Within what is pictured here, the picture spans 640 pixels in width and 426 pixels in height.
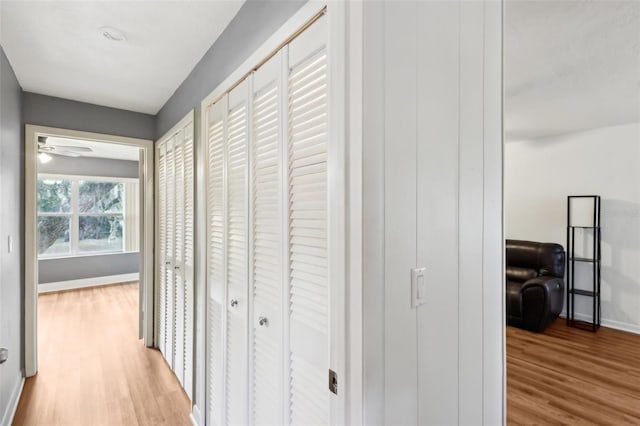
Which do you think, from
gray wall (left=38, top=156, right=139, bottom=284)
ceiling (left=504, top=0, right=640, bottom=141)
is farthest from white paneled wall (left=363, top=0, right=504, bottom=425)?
gray wall (left=38, top=156, right=139, bottom=284)

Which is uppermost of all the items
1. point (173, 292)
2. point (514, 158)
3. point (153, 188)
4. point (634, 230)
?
point (514, 158)

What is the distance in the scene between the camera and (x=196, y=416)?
205cm

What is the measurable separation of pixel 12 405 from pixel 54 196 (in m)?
4.73

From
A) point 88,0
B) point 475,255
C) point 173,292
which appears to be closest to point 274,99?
point 475,255

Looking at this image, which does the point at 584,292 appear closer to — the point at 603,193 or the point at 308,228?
the point at 603,193

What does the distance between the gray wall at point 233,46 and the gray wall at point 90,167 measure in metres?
4.51

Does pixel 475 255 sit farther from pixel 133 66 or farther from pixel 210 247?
pixel 133 66

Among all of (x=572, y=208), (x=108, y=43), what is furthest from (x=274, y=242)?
(x=572, y=208)

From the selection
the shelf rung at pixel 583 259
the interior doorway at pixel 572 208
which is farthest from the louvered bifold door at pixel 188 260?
the shelf rung at pixel 583 259

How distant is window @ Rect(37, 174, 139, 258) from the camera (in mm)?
5602

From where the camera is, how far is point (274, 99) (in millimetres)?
1262

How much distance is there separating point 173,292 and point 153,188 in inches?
45.9

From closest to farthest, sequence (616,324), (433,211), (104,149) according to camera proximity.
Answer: (433,211) < (616,324) < (104,149)

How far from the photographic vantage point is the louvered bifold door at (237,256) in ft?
4.83
